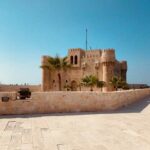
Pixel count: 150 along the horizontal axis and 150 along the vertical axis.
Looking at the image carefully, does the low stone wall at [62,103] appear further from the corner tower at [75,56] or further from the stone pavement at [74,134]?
the corner tower at [75,56]

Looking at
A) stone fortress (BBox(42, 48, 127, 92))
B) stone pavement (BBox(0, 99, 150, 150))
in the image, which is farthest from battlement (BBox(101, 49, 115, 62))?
stone pavement (BBox(0, 99, 150, 150))

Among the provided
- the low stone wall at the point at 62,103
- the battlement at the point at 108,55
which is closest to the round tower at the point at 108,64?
the battlement at the point at 108,55

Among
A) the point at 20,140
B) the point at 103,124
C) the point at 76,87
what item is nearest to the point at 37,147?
the point at 20,140

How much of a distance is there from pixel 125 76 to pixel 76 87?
40.2 ft

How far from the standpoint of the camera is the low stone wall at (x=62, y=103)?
10.2 metres

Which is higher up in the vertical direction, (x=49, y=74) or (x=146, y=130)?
(x=49, y=74)

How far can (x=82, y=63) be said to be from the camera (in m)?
42.8

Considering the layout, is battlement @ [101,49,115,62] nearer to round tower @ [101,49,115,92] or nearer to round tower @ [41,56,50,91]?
round tower @ [101,49,115,92]

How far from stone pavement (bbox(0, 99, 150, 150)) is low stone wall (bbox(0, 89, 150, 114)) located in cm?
175

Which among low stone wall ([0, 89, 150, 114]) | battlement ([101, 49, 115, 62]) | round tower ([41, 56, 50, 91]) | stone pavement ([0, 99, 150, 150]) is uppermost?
battlement ([101, 49, 115, 62])

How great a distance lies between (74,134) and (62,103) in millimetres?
4396

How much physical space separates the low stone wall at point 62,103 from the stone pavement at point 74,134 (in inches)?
69.1

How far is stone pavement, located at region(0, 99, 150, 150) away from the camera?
5434 mm

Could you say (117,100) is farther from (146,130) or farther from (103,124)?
(146,130)
